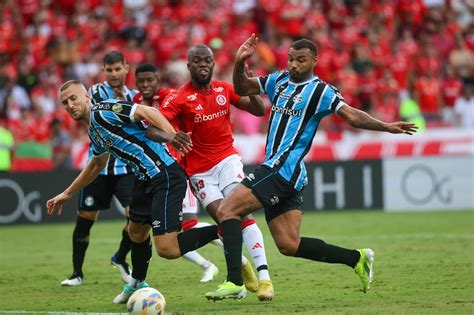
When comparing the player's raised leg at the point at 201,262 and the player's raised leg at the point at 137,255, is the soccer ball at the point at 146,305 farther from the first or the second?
the player's raised leg at the point at 201,262

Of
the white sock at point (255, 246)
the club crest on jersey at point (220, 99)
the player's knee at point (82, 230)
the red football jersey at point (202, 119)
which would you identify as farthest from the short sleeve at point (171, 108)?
the player's knee at point (82, 230)

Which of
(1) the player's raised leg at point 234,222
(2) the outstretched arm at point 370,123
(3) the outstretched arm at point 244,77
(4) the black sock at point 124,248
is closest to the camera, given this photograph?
(2) the outstretched arm at point 370,123

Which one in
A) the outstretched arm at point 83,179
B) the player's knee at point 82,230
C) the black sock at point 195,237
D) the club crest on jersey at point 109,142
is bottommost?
the player's knee at point 82,230

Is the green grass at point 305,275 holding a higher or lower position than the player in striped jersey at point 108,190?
lower

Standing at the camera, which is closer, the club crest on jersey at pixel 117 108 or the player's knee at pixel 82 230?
the club crest on jersey at pixel 117 108

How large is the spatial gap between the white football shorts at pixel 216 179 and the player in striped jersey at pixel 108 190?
138 centimetres

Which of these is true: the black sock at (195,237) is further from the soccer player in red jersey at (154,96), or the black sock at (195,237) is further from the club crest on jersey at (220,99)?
the soccer player in red jersey at (154,96)

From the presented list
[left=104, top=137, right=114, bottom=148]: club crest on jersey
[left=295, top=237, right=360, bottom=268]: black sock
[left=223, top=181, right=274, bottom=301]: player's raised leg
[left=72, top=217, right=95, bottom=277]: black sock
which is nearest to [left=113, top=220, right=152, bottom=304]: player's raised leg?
[left=104, top=137, right=114, bottom=148]: club crest on jersey

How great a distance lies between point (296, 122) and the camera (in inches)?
347

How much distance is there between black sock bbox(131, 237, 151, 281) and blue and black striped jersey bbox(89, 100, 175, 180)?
785 millimetres

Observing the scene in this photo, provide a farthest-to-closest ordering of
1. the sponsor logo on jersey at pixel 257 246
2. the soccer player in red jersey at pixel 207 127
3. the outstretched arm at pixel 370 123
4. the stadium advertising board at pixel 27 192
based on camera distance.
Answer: the stadium advertising board at pixel 27 192
the soccer player in red jersey at pixel 207 127
the sponsor logo on jersey at pixel 257 246
the outstretched arm at pixel 370 123

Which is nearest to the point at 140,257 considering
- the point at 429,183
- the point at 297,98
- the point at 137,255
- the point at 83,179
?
the point at 137,255

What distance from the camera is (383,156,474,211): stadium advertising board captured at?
785 inches

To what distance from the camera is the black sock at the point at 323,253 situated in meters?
8.88
